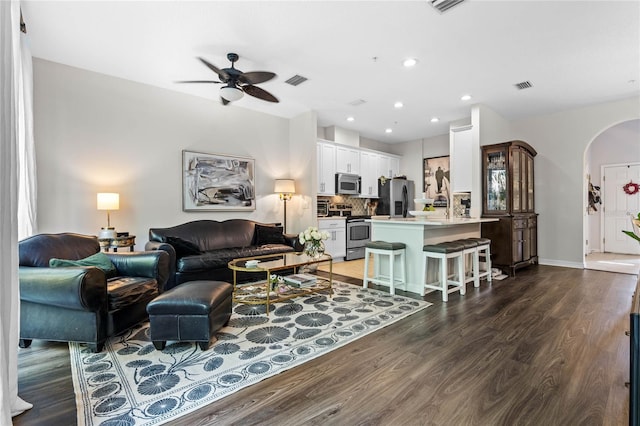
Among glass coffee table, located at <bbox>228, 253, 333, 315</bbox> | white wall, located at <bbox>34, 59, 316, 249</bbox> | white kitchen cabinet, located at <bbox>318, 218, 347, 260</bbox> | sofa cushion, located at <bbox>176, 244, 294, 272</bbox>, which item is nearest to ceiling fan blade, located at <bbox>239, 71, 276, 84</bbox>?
white wall, located at <bbox>34, 59, 316, 249</bbox>

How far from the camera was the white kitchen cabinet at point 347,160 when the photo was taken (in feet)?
22.5

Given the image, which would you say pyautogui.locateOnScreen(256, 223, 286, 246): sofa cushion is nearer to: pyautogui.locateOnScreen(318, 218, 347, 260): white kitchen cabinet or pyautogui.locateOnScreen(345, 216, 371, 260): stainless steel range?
pyautogui.locateOnScreen(318, 218, 347, 260): white kitchen cabinet

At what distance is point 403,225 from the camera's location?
425 centimetres

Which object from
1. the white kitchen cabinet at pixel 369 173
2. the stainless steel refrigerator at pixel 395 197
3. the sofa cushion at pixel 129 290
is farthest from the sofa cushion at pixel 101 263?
the stainless steel refrigerator at pixel 395 197

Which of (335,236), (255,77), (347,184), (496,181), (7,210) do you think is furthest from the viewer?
(347,184)

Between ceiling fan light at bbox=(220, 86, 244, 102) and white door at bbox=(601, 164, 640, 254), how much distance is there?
857cm

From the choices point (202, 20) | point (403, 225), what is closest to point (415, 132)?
point (403, 225)

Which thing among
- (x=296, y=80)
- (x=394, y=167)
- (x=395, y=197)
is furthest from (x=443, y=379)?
(x=394, y=167)

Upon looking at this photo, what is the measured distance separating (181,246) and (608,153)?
9.45 meters

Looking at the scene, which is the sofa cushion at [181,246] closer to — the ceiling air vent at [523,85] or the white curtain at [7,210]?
the white curtain at [7,210]

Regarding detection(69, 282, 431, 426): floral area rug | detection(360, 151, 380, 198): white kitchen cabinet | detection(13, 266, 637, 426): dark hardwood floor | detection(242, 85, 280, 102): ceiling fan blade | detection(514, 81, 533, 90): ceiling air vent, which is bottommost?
detection(13, 266, 637, 426): dark hardwood floor

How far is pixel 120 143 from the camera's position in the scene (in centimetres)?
436

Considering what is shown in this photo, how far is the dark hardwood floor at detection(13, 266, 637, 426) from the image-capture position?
1.68 metres

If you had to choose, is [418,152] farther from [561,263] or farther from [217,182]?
[217,182]
